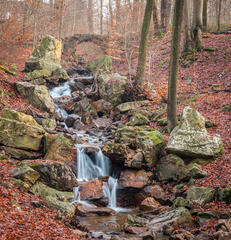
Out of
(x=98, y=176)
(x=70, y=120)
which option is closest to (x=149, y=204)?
(x=98, y=176)

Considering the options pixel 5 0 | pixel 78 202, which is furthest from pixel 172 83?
pixel 5 0

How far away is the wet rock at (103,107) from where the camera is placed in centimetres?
1594

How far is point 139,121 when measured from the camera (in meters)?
13.0

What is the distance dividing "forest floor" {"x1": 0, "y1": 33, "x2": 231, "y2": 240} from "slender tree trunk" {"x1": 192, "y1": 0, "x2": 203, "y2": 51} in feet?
2.52

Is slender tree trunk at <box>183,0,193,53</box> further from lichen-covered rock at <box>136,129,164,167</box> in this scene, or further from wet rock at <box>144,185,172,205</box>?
wet rock at <box>144,185,172,205</box>

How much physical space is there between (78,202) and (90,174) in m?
1.96

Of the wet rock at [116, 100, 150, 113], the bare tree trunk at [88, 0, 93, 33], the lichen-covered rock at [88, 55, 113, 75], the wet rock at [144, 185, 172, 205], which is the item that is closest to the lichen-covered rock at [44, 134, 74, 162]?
the wet rock at [144, 185, 172, 205]

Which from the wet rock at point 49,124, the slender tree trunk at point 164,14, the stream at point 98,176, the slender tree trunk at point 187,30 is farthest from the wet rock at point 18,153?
the slender tree trunk at point 164,14

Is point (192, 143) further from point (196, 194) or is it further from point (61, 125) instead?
point (61, 125)

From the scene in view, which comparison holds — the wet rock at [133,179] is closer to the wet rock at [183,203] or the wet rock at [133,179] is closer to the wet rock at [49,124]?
the wet rock at [183,203]

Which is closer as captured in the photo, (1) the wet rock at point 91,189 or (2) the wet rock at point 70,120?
(1) the wet rock at point 91,189

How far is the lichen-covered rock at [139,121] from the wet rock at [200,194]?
199 inches

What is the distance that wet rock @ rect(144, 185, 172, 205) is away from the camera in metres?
8.86

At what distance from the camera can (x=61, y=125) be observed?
553 inches
